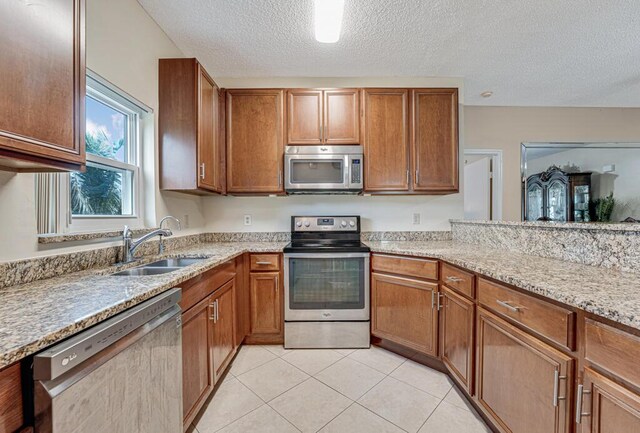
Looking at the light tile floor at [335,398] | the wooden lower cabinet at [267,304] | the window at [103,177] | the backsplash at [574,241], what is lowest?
the light tile floor at [335,398]

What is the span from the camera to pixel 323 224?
2730mm

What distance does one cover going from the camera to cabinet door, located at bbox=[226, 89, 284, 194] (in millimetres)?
2545

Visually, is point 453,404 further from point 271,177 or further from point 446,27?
point 446,27

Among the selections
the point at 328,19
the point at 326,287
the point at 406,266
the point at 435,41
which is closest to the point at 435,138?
the point at 435,41

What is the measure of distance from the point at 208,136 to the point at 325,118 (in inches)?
42.0

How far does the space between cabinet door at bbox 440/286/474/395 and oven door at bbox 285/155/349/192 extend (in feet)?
4.10

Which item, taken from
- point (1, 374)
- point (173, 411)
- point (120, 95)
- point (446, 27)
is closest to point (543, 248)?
point (446, 27)

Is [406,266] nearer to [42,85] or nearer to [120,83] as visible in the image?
[42,85]

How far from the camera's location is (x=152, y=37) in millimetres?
1996

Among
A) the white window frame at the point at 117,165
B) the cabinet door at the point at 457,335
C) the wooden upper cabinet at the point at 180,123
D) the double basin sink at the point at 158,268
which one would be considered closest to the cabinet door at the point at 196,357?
the double basin sink at the point at 158,268

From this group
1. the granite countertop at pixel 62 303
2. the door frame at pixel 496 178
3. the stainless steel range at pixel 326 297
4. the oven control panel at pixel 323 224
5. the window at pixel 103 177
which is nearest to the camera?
the granite countertop at pixel 62 303

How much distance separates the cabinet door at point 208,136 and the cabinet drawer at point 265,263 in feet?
2.36

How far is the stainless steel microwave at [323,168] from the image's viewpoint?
8.07 feet

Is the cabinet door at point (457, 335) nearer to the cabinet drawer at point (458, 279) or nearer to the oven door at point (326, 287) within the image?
the cabinet drawer at point (458, 279)
